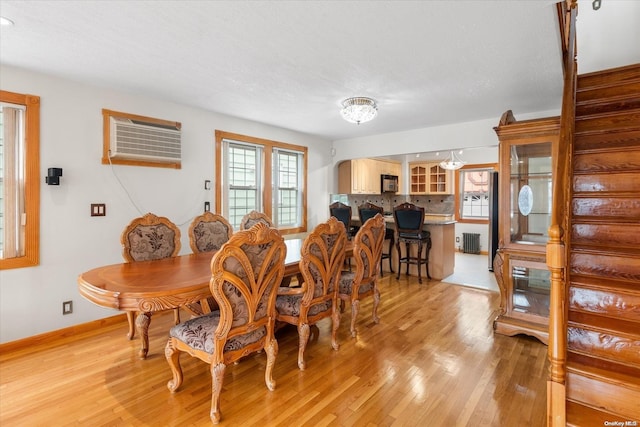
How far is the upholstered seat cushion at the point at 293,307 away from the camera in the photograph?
2527mm

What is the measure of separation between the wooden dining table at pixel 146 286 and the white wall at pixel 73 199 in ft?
3.43

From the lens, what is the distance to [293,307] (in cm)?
254

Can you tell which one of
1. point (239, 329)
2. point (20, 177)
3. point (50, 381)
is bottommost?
point (50, 381)

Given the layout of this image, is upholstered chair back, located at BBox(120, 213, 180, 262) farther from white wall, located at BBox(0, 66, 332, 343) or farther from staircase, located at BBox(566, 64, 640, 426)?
staircase, located at BBox(566, 64, 640, 426)

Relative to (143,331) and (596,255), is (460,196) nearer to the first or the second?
(596,255)

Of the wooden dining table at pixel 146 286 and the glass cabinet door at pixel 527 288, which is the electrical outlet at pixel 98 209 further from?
the glass cabinet door at pixel 527 288

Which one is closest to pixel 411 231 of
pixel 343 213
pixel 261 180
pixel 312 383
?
pixel 343 213

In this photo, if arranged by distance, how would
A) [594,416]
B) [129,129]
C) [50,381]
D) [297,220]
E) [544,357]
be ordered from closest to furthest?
[594,416], [50,381], [544,357], [129,129], [297,220]

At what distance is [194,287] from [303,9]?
1.80m

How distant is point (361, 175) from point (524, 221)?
3963 millimetres

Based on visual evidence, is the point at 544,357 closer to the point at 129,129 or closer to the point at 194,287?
the point at 194,287

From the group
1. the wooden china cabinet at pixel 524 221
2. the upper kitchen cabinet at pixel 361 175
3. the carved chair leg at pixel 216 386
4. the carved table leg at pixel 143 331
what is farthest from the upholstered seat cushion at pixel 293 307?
the upper kitchen cabinet at pixel 361 175

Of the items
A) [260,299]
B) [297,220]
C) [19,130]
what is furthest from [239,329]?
[297,220]

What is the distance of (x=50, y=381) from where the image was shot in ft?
7.57
